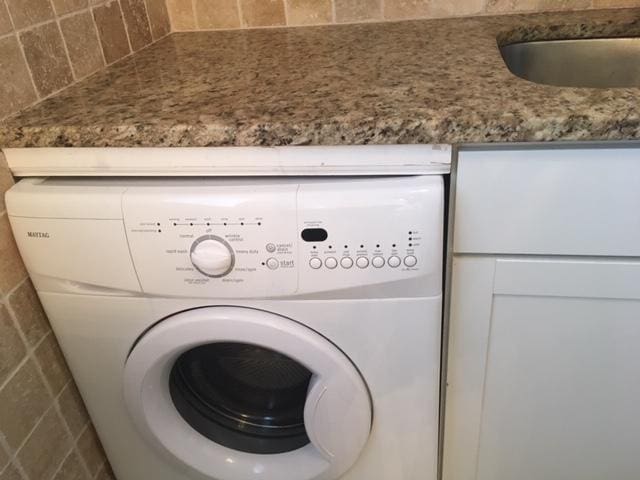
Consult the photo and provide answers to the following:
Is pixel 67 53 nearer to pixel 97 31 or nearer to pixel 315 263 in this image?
pixel 97 31

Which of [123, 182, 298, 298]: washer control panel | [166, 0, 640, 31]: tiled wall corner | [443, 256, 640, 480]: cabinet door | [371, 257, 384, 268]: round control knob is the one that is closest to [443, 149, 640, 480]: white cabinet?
[443, 256, 640, 480]: cabinet door

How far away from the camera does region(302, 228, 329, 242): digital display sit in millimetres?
690

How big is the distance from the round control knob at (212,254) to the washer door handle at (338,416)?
238 mm

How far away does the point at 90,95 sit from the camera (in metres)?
0.86

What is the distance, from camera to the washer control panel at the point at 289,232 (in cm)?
68

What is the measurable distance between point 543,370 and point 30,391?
2.68ft

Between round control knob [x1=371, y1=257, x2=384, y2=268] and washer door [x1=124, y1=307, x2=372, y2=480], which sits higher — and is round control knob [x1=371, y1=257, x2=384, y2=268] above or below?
above

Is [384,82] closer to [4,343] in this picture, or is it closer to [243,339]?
[243,339]

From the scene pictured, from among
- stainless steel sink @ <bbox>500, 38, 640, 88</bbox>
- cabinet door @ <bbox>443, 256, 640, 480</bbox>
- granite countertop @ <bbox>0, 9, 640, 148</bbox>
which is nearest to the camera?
granite countertop @ <bbox>0, 9, 640, 148</bbox>

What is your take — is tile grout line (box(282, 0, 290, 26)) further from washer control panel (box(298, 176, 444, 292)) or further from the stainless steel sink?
washer control panel (box(298, 176, 444, 292))

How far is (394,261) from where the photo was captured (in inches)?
27.3

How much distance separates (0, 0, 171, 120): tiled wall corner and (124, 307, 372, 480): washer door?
0.43 meters

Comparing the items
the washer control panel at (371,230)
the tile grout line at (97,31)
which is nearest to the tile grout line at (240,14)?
the tile grout line at (97,31)

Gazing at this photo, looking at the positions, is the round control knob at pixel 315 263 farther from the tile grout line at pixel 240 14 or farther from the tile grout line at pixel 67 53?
the tile grout line at pixel 240 14
